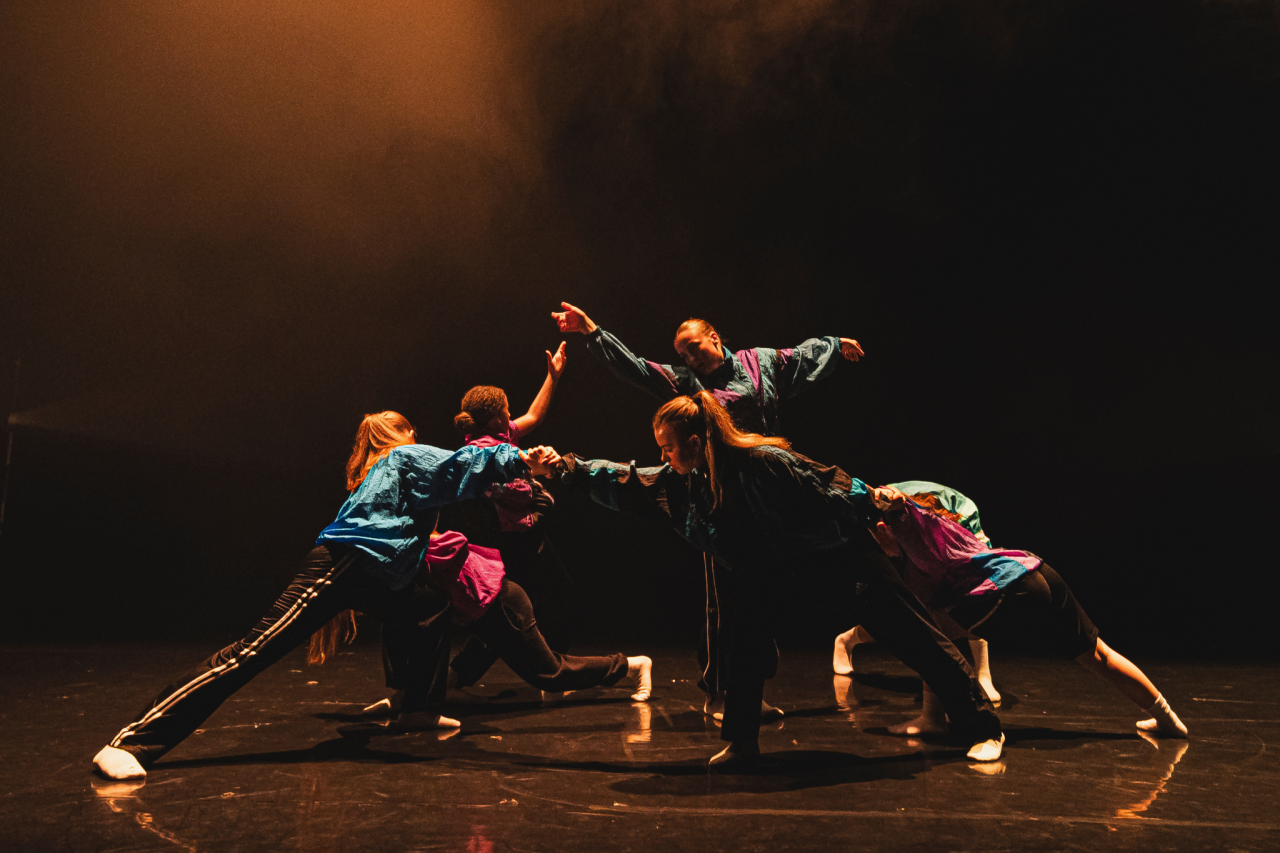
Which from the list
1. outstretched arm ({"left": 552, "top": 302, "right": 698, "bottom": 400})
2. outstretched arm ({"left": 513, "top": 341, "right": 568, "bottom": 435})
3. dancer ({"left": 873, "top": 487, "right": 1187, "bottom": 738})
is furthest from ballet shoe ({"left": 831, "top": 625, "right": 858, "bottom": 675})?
outstretched arm ({"left": 513, "top": 341, "right": 568, "bottom": 435})

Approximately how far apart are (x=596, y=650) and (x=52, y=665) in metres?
2.31

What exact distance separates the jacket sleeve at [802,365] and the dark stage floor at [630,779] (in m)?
1.11

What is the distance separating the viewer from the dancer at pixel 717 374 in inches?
118

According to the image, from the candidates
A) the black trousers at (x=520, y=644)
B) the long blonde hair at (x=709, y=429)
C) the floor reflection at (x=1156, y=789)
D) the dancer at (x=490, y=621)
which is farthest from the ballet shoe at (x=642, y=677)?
the floor reflection at (x=1156, y=789)

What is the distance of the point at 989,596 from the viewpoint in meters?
2.54

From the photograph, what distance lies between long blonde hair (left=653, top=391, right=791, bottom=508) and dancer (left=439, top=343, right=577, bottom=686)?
38.5 inches

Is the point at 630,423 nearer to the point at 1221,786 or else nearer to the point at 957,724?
the point at 957,724

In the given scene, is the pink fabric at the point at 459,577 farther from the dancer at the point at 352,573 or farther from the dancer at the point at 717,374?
the dancer at the point at 717,374

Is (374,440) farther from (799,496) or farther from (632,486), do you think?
(799,496)

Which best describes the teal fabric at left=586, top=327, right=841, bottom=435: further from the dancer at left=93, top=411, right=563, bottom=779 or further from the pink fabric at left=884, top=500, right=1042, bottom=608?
the dancer at left=93, top=411, right=563, bottom=779

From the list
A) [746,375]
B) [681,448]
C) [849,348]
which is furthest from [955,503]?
[681,448]

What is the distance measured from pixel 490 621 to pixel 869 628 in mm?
1185

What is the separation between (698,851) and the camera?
1.66 meters

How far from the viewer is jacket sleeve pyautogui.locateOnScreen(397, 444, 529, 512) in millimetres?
2334
